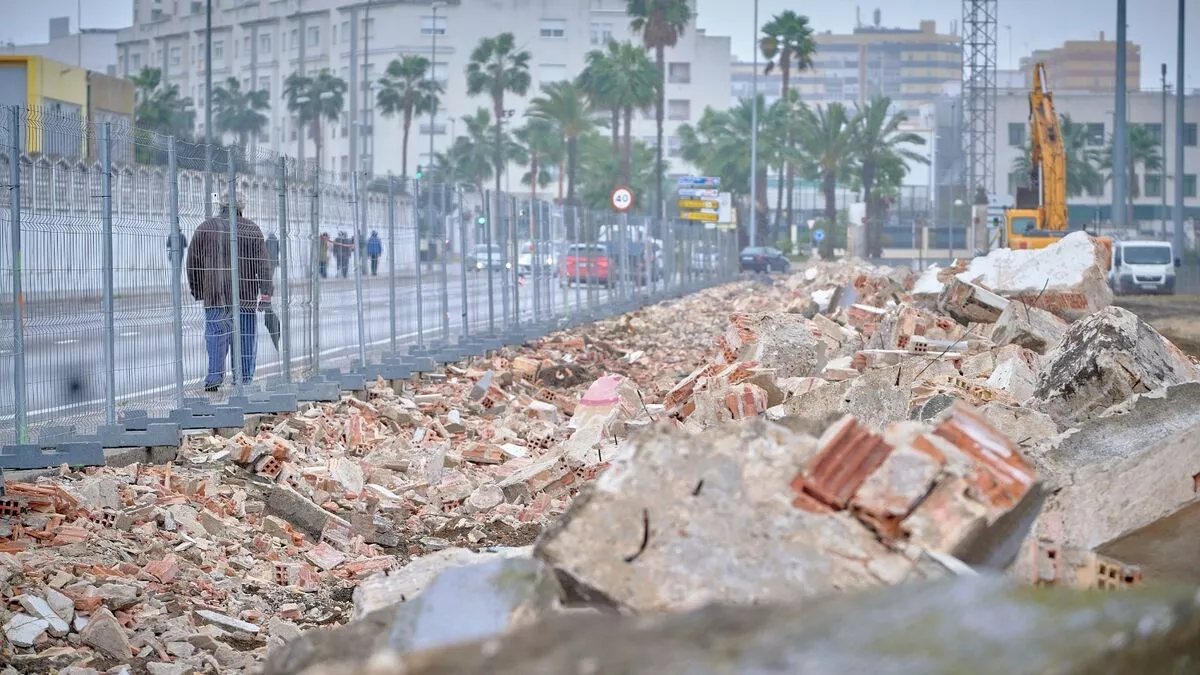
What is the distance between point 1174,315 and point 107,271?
25.6 m

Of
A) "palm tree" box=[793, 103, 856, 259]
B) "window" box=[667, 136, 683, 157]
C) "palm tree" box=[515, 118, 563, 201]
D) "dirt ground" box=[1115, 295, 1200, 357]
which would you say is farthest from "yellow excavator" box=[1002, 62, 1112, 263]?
"window" box=[667, 136, 683, 157]

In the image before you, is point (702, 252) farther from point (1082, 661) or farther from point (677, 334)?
point (1082, 661)

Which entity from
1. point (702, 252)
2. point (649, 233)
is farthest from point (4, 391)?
point (702, 252)

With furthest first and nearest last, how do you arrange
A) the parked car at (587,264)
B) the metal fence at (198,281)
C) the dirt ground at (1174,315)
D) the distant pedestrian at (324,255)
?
the parked car at (587,264) → the dirt ground at (1174,315) → the distant pedestrian at (324,255) → the metal fence at (198,281)

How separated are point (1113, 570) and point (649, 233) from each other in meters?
35.7

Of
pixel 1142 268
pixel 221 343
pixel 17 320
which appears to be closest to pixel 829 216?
pixel 1142 268

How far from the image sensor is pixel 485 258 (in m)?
22.9

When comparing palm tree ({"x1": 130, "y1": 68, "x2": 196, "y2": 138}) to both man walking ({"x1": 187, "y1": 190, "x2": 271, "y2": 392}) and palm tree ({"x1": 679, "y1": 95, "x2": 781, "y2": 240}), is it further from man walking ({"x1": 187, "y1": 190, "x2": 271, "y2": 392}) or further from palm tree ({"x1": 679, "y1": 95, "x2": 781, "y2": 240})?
man walking ({"x1": 187, "y1": 190, "x2": 271, "y2": 392})

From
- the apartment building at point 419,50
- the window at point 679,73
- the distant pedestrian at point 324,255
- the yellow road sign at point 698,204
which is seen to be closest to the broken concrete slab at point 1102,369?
the distant pedestrian at point 324,255

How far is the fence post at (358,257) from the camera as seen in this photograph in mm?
16766

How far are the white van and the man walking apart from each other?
3572 cm

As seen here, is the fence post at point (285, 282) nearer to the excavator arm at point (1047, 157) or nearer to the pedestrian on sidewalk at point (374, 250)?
the pedestrian on sidewalk at point (374, 250)

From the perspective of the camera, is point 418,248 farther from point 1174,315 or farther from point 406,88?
point 406,88

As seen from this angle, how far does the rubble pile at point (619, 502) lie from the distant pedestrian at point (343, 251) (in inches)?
53.8
